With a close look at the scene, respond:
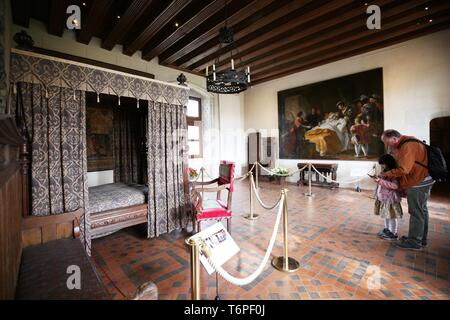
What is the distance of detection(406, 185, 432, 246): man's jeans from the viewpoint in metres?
3.00

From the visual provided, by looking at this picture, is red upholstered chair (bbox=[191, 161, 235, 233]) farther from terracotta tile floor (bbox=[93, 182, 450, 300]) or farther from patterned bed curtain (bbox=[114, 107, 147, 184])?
patterned bed curtain (bbox=[114, 107, 147, 184])

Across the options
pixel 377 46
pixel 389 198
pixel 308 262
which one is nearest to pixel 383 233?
pixel 389 198

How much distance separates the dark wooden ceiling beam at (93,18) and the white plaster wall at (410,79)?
7952 mm

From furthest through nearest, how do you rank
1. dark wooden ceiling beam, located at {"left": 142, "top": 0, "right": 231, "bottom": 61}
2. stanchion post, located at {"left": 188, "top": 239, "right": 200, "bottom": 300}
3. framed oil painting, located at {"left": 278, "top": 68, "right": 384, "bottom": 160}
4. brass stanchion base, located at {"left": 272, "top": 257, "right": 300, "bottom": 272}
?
1. framed oil painting, located at {"left": 278, "top": 68, "right": 384, "bottom": 160}
2. dark wooden ceiling beam, located at {"left": 142, "top": 0, "right": 231, "bottom": 61}
3. brass stanchion base, located at {"left": 272, "top": 257, "right": 300, "bottom": 272}
4. stanchion post, located at {"left": 188, "top": 239, "right": 200, "bottom": 300}

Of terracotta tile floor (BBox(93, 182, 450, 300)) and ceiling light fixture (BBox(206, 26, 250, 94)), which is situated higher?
ceiling light fixture (BBox(206, 26, 250, 94))

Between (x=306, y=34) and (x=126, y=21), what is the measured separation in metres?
4.98

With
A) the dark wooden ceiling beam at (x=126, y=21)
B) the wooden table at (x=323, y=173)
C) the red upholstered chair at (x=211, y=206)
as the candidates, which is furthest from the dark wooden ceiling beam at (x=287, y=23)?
the wooden table at (x=323, y=173)

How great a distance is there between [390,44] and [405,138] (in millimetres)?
5919

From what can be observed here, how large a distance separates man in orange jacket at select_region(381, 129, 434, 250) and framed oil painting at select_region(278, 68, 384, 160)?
188 inches

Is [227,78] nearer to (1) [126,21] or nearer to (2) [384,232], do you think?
(1) [126,21]

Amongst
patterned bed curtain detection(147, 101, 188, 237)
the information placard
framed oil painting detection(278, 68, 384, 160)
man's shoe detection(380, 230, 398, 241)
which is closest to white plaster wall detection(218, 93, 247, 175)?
framed oil painting detection(278, 68, 384, 160)

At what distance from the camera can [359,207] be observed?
5.36 metres

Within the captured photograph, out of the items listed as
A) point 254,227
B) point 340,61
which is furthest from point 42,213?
point 340,61

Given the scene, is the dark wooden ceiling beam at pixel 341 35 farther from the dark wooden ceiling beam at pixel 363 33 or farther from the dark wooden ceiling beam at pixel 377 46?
the dark wooden ceiling beam at pixel 377 46
